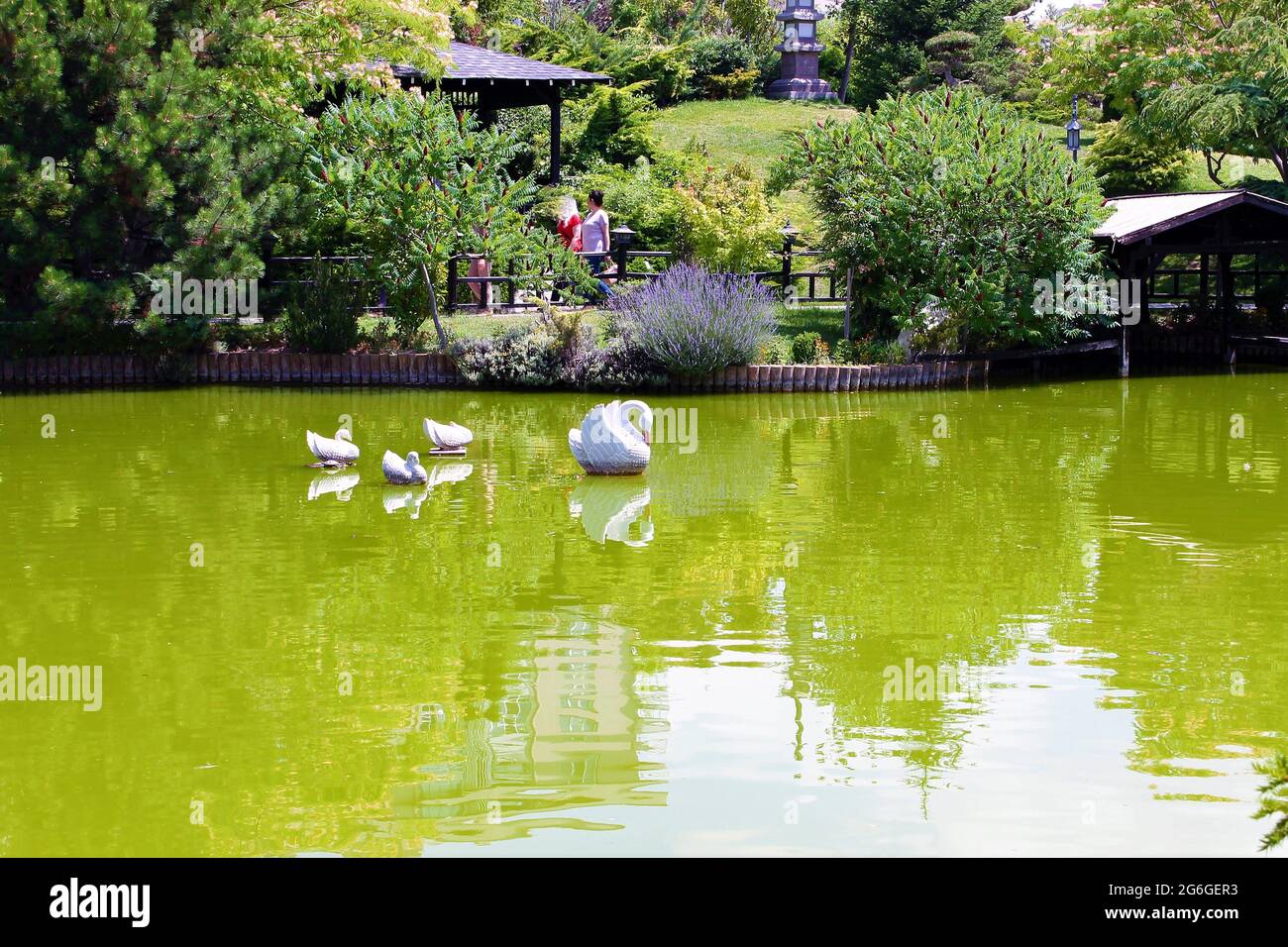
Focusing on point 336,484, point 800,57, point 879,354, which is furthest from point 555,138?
point 800,57

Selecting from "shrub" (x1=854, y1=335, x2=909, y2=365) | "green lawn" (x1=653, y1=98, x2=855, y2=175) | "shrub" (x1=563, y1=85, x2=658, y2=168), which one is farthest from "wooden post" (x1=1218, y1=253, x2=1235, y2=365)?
"green lawn" (x1=653, y1=98, x2=855, y2=175)

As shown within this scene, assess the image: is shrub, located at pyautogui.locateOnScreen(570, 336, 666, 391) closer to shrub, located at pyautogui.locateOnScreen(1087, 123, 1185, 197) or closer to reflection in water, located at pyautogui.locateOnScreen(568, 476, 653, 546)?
reflection in water, located at pyautogui.locateOnScreen(568, 476, 653, 546)

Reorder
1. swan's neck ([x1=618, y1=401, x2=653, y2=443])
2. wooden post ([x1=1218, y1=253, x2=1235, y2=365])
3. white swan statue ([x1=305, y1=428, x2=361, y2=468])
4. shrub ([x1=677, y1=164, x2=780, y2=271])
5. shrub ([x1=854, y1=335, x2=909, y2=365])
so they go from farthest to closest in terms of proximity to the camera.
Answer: wooden post ([x1=1218, y1=253, x2=1235, y2=365])
shrub ([x1=677, y1=164, x2=780, y2=271])
shrub ([x1=854, y1=335, x2=909, y2=365])
white swan statue ([x1=305, y1=428, x2=361, y2=468])
swan's neck ([x1=618, y1=401, x2=653, y2=443])

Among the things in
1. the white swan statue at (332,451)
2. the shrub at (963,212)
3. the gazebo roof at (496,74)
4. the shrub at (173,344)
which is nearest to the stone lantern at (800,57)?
the gazebo roof at (496,74)

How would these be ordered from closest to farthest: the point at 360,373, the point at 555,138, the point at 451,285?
the point at 360,373, the point at 451,285, the point at 555,138

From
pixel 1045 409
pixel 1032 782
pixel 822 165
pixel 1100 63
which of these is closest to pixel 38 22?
pixel 822 165

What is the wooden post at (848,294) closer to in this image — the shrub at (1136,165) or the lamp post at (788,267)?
the lamp post at (788,267)

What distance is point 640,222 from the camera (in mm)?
33969

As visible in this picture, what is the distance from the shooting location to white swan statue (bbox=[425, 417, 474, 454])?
669 inches

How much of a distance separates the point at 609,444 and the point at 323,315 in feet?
32.2

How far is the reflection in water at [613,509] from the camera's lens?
43.2 feet

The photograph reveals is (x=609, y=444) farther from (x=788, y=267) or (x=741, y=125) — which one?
(x=741, y=125)

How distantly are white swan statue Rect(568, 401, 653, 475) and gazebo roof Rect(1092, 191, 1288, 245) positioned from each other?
1167 centimetres

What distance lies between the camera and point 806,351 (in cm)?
2361
